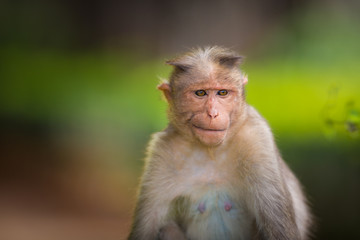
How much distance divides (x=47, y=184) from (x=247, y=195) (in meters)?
5.81

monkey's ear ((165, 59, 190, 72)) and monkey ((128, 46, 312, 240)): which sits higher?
monkey's ear ((165, 59, 190, 72))

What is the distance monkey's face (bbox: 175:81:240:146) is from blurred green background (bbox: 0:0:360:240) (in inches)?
140

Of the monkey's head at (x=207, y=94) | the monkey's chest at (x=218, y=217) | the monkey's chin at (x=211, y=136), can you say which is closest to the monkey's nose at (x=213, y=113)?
the monkey's head at (x=207, y=94)

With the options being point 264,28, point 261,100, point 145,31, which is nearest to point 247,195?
point 261,100

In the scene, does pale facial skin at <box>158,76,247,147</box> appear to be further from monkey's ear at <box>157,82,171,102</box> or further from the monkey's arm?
the monkey's arm

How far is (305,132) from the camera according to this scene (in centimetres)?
741

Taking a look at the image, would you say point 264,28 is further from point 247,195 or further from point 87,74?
point 247,195

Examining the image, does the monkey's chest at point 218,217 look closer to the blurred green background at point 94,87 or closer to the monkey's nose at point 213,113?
the monkey's nose at point 213,113

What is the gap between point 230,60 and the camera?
430 cm

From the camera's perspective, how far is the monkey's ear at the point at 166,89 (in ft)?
14.6

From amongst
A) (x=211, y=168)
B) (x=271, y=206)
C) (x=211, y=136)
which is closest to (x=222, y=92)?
(x=211, y=136)

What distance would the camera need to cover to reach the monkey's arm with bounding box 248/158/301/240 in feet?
13.6

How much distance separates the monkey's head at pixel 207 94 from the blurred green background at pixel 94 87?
343cm

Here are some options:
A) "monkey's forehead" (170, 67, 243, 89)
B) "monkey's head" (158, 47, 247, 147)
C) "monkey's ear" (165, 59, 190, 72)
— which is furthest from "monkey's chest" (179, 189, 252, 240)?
"monkey's ear" (165, 59, 190, 72)
